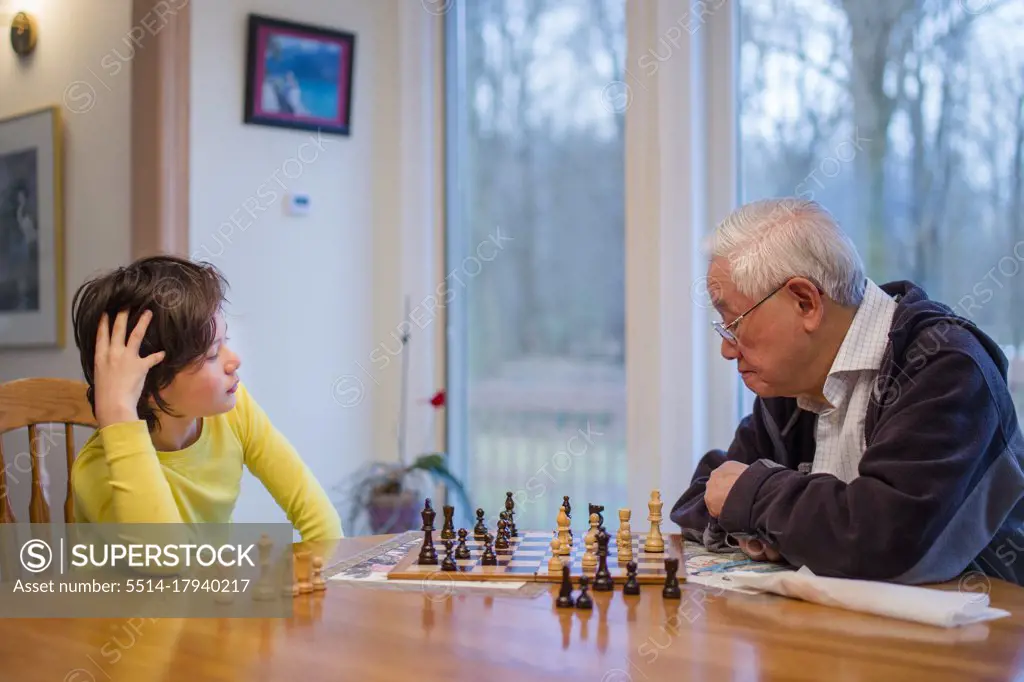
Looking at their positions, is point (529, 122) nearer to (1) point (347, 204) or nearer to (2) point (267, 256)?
(1) point (347, 204)

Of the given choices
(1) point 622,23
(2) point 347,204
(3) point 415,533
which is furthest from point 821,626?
(2) point 347,204

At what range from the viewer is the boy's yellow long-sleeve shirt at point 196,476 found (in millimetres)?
1763

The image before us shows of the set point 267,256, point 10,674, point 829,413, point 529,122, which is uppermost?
point 529,122

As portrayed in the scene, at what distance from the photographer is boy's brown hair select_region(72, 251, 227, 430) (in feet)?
6.25

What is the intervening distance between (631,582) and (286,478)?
90cm

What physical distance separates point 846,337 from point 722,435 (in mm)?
1585

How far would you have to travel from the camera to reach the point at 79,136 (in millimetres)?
4188

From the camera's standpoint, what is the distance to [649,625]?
1.35 m

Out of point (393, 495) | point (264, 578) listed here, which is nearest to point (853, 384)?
point (264, 578)

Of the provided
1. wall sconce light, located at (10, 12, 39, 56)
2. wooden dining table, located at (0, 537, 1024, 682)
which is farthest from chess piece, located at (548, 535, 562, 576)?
wall sconce light, located at (10, 12, 39, 56)

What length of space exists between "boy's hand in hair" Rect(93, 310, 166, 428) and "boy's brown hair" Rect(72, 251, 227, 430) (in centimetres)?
2

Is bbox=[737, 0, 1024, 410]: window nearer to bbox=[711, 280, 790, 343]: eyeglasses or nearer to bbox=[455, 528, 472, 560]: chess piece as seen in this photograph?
bbox=[711, 280, 790, 343]: eyeglasses

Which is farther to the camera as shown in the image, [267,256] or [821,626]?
[267,256]

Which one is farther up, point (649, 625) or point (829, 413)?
point (829, 413)
